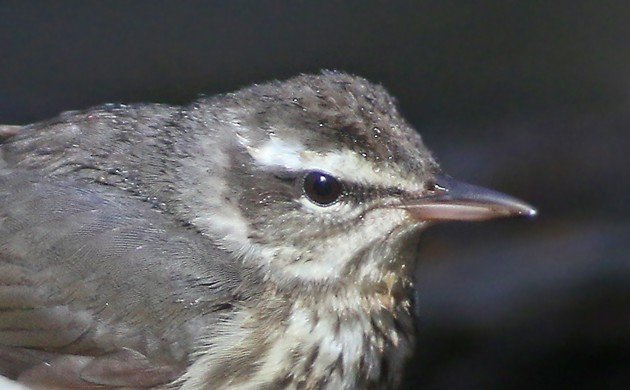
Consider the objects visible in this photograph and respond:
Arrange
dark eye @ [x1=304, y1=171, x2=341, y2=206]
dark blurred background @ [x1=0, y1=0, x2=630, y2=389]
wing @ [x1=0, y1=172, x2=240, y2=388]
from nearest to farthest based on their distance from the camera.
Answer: dark eye @ [x1=304, y1=171, x2=341, y2=206], wing @ [x1=0, y1=172, x2=240, y2=388], dark blurred background @ [x1=0, y1=0, x2=630, y2=389]

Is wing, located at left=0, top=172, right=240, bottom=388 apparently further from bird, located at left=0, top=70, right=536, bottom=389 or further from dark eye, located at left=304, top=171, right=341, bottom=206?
dark eye, located at left=304, top=171, right=341, bottom=206

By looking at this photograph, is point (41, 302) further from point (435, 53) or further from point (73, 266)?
point (435, 53)

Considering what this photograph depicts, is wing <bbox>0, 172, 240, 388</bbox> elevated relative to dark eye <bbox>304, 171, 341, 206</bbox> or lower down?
lower down

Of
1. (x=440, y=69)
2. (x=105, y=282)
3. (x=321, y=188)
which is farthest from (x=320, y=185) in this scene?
(x=440, y=69)

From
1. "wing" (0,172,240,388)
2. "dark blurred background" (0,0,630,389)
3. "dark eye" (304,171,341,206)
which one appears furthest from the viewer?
"dark blurred background" (0,0,630,389)

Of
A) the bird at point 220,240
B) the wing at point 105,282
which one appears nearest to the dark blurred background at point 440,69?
the bird at point 220,240

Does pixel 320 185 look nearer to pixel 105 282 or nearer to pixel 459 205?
pixel 459 205

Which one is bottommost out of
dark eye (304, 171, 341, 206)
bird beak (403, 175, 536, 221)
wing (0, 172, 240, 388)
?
wing (0, 172, 240, 388)

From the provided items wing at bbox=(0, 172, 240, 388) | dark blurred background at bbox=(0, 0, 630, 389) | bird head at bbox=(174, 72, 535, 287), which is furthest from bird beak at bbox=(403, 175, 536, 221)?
dark blurred background at bbox=(0, 0, 630, 389)
